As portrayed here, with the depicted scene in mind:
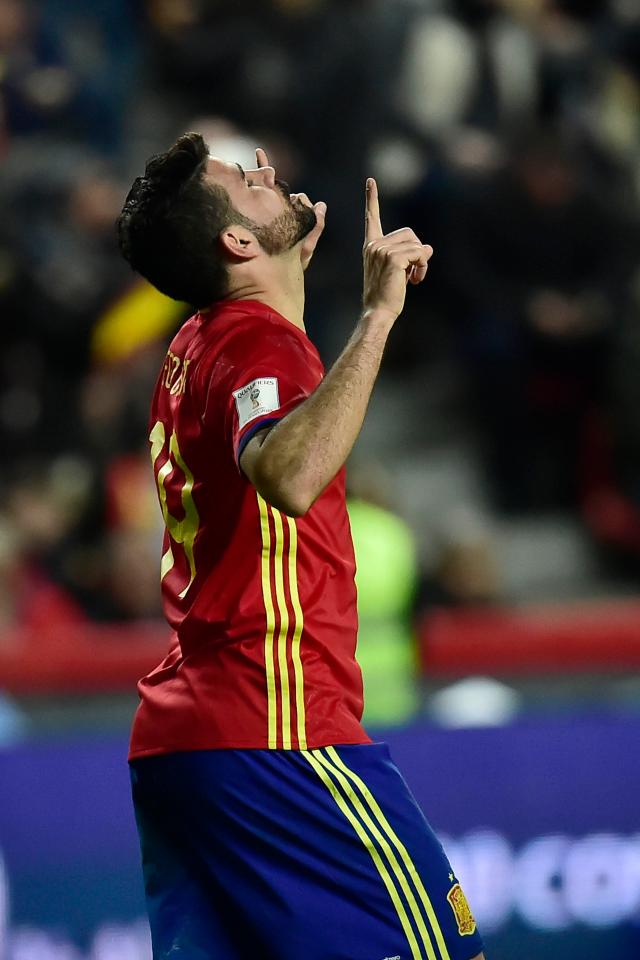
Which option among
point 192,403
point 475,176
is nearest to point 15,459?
point 475,176

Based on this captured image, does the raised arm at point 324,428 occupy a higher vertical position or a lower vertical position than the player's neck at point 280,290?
lower

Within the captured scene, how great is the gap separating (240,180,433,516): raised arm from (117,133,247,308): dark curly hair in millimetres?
364

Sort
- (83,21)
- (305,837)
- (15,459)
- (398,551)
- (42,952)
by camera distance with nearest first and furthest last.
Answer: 1. (305,837)
2. (42,952)
3. (398,551)
4. (15,459)
5. (83,21)

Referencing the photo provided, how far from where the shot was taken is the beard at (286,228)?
301 cm

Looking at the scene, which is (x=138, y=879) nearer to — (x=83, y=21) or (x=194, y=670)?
(x=194, y=670)

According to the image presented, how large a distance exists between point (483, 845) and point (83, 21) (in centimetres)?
473

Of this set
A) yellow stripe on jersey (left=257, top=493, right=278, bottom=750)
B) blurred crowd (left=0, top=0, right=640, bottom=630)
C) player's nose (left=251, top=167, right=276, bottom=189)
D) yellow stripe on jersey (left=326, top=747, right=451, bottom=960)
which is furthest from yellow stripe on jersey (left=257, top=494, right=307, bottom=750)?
blurred crowd (left=0, top=0, right=640, bottom=630)

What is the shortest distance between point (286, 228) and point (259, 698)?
0.84 metres

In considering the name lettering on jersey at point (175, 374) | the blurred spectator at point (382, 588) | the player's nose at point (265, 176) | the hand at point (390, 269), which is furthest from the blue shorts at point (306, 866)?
the blurred spectator at point (382, 588)

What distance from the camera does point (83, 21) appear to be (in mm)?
7957

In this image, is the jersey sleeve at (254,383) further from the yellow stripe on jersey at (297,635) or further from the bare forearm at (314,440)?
the yellow stripe on jersey at (297,635)

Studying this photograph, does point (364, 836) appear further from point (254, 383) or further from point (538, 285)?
point (538, 285)

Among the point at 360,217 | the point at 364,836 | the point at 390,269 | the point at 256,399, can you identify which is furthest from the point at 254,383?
the point at 360,217

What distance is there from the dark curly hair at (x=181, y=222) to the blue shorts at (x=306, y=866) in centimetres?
84
